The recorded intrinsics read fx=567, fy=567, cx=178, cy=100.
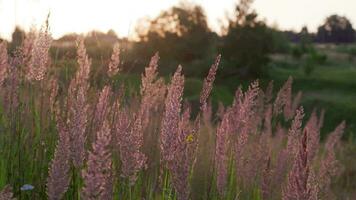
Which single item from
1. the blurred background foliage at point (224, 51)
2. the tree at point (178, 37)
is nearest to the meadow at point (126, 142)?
the blurred background foliage at point (224, 51)

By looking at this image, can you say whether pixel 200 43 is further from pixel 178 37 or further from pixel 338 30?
pixel 338 30

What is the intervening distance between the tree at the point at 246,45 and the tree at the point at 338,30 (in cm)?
7053

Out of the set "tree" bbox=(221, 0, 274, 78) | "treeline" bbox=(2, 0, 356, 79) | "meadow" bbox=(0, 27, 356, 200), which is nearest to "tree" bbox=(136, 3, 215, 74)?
"treeline" bbox=(2, 0, 356, 79)

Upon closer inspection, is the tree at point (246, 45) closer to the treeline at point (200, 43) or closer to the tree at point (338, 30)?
the treeline at point (200, 43)

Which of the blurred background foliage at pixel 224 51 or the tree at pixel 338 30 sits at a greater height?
the tree at pixel 338 30

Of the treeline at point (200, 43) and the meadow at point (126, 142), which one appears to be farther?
the treeline at point (200, 43)

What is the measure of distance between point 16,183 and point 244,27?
150 ft

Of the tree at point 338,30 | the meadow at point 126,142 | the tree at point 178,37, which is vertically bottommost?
the meadow at point 126,142

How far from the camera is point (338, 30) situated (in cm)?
11669

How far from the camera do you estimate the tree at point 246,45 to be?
47.7m

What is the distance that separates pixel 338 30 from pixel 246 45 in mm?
74800

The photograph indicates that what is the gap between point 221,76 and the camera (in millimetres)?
48781

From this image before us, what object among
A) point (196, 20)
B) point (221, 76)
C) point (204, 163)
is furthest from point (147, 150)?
point (196, 20)

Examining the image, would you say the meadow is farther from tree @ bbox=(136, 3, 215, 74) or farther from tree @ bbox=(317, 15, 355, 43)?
tree @ bbox=(317, 15, 355, 43)
